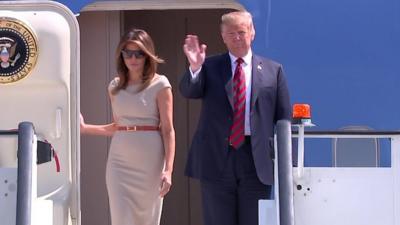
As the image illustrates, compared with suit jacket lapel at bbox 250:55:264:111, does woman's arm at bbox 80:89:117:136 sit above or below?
below

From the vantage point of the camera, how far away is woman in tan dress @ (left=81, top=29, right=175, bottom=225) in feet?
12.3

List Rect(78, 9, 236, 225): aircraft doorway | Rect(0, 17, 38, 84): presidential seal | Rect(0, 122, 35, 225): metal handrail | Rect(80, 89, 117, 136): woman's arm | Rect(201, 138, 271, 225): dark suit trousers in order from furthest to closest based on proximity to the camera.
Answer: Rect(78, 9, 236, 225): aircraft doorway → Rect(80, 89, 117, 136): woman's arm → Rect(201, 138, 271, 225): dark suit trousers → Rect(0, 17, 38, 84): presidential seal → Rect(0, 122, 35, 225): metal handrail

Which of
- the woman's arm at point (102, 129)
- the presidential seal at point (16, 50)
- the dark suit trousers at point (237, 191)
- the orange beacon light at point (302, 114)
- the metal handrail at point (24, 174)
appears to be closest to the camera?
the metal handrail at point (24, 174)

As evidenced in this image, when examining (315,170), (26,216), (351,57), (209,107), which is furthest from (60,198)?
(351,57)

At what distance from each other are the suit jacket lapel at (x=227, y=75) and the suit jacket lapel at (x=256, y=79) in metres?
0.11

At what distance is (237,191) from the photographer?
374 centimetres

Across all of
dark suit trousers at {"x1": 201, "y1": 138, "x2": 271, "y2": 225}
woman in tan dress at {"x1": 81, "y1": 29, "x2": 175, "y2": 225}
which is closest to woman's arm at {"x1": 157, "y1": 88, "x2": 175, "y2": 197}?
woman in tan dress at {"x1": 81, "y1": 29, "x2": 175, "y2": 225}

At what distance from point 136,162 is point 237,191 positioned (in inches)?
20.1

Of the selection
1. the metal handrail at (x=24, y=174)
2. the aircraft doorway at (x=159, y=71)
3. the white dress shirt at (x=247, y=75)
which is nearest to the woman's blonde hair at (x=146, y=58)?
the white dress shirt at (x=247, y=75)

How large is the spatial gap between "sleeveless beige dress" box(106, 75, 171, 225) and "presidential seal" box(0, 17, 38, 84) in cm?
47

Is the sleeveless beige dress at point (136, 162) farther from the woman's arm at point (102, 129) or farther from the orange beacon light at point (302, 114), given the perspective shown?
the orange beacon light at point (302, 114)

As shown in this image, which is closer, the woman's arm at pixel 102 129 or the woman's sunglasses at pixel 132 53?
the woman's sunglasses at pixel 132 53

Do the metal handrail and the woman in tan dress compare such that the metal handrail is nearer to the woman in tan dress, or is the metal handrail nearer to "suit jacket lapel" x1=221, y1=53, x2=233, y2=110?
the woman in tan dress

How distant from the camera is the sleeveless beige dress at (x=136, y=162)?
3.76 meters
